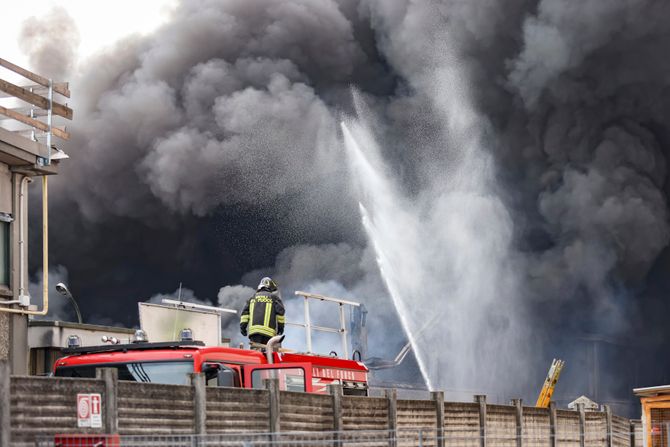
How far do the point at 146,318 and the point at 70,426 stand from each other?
7675 millimetres

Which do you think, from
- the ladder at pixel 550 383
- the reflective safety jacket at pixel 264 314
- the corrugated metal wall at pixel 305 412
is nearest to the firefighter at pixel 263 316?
the reflective safety jacket at pixel 264 314

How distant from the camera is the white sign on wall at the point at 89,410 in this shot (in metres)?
8.86

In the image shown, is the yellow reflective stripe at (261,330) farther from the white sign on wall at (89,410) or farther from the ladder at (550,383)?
the ladder at (550,383)

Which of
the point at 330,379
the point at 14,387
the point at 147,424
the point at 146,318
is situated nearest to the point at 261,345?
the point at 330,379

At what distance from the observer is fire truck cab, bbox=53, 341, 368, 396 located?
12.2 meters

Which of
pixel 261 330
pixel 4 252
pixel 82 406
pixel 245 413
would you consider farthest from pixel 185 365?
pixel 4 252

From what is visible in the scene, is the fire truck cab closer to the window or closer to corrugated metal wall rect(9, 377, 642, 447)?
corrugated metal wall rect(9, 377, 642, 447)

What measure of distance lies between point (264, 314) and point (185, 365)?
2.84m

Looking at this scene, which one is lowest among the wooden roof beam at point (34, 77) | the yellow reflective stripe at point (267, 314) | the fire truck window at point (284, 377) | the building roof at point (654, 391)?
the fire truck window at point (284, 377)

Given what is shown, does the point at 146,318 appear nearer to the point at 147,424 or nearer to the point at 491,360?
the point at 147,424

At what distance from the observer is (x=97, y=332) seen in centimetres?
1831

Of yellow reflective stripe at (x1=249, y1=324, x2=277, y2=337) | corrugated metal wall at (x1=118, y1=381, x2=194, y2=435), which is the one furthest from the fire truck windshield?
yellow reflective stripe at (x1=249, y1=324, x2=277, y2=337)

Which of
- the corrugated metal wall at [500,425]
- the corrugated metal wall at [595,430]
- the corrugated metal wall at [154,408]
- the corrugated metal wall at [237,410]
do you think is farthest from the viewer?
the corrugated metal wall at [595,430]

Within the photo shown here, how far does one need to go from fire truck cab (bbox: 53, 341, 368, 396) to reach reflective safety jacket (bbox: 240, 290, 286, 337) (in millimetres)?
1199
